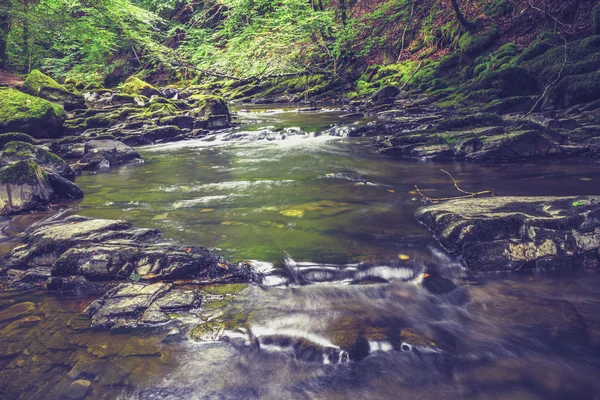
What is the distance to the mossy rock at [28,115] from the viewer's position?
12672mm

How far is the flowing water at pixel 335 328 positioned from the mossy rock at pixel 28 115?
9.74 meters

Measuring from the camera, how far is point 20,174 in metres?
6.07

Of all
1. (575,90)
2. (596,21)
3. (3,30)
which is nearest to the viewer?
(575,90)

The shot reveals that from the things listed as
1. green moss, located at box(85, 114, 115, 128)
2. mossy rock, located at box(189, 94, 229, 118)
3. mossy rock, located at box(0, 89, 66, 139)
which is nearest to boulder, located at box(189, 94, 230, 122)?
mossy rock, located at box(189, 94, 229, 118)

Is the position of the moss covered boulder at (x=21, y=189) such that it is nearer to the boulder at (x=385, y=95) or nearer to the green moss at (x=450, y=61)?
the boulder at (x=385, y=95)

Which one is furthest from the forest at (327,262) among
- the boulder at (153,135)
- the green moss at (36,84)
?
the green moss at (36,84)

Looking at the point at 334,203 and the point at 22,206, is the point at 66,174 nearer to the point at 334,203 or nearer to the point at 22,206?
the point at 22,206

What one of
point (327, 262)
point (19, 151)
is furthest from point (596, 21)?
point (19, 151)

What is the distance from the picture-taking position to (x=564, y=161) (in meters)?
7.19

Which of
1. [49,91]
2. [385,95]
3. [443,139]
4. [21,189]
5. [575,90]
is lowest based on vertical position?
[443,139]

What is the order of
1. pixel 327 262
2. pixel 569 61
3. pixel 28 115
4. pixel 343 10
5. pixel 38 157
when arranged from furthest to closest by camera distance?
pixel 343 10, pixel 28 115, pixel 569 61, pixel 38 157, pixel 327 262

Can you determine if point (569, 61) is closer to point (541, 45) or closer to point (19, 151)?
point (541, 45)

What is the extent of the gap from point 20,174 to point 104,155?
15.1 ft

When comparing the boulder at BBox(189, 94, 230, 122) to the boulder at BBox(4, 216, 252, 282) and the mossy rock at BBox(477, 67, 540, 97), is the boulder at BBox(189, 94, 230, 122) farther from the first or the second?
the boulder at BBox(4, 216, 252, 282)
